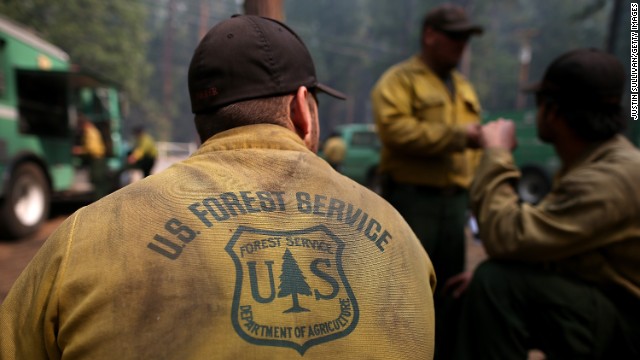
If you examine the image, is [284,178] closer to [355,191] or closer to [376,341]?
[355,191]

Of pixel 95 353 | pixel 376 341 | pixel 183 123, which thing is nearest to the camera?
pixel 95 353

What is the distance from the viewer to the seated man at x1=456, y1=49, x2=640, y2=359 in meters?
1.92

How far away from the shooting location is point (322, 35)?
4538 cm

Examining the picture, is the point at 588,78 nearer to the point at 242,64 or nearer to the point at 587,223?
the point at 587,223

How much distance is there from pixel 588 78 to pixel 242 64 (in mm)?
1574

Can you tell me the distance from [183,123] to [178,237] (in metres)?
51.1

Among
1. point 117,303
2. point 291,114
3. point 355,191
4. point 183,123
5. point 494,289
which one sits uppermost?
point 291,114

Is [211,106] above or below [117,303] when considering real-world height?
above

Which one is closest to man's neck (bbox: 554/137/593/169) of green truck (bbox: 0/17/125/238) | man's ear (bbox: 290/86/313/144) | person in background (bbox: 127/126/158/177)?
man's ear (bbox: 290/86/313/144)

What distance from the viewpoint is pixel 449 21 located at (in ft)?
9.86

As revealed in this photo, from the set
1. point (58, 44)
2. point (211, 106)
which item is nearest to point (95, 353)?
point (211, 106)

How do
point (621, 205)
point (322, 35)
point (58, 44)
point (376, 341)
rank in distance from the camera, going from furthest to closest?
point (322, 35) → point (58, 44) → point (621, 205) → point (376, 341)

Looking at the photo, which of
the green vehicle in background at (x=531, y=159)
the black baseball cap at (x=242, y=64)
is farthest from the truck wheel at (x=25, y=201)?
the green vehicle in background at (x=531, y=159)

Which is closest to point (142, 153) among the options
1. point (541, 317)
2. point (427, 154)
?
point (427, 154)
